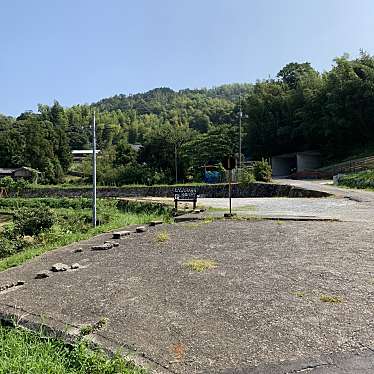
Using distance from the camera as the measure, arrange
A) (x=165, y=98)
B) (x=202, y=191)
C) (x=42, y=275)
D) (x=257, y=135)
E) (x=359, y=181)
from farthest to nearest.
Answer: (x=165, y=98), (x=257, y=135), (x=202, y=191), (x=359, y=181), (x=42, y=275)

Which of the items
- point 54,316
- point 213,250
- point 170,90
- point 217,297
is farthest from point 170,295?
point 170,90

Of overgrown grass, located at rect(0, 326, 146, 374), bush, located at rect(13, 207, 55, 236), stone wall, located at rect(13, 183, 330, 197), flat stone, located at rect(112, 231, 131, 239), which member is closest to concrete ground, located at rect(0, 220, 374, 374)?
overgrown grass, located at rect(0, 326, 146, 374)

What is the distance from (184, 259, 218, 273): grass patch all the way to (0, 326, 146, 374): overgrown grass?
249cm

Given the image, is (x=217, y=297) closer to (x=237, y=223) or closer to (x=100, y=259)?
(x=100, y=259)

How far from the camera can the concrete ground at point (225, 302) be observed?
3.32 metres

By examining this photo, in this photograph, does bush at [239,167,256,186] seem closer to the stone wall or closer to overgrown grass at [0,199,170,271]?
the stone wall

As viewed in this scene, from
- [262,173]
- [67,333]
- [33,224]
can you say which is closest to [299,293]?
[67,333]

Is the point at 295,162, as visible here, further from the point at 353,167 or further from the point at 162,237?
the point at 162,237

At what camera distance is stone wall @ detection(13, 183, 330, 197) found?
65.3ft

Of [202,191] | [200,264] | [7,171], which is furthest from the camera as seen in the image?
[7,171]

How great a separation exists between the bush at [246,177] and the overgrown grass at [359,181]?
15.3ft

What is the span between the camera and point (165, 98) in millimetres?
116250

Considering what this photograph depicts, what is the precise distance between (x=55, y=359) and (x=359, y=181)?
Answer: 18925 millimetres

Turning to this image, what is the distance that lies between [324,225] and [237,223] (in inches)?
75.6
